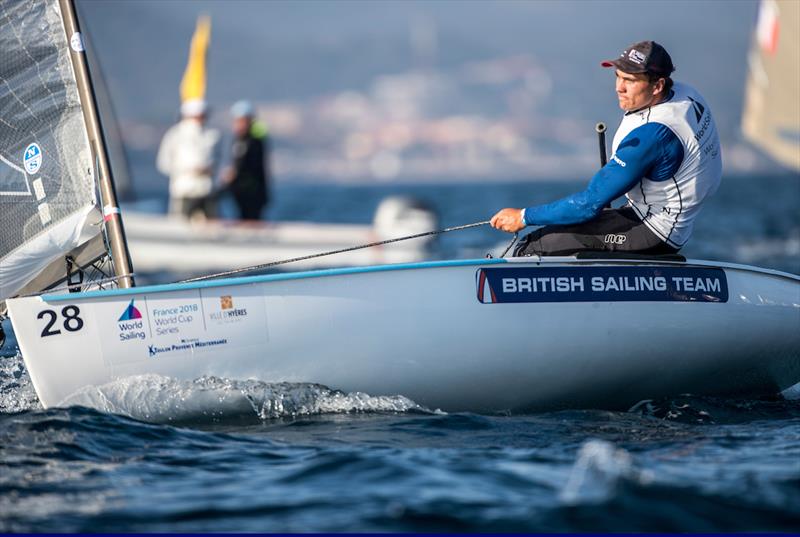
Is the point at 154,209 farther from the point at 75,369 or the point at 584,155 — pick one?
the point at 584,155

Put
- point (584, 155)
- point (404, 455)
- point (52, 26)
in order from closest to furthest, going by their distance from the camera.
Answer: point (404, 455) < point (52, 26) < point (584, 155)

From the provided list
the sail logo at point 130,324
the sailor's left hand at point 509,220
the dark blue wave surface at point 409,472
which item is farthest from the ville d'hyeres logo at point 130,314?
the sailor's left hand at point 509,220

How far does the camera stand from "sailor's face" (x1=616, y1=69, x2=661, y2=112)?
13.9 feet

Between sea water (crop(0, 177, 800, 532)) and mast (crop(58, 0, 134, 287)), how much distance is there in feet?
2.22

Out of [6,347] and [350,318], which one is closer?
[350,318]

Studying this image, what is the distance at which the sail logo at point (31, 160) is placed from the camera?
15.0 feet

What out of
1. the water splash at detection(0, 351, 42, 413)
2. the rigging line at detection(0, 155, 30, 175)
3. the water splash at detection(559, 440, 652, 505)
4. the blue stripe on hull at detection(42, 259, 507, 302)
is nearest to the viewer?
the water splash at detection(559, 440, 652, 505)

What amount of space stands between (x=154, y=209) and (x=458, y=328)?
995 centimetres

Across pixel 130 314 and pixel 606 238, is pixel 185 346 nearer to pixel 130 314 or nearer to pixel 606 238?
pixel 130 314

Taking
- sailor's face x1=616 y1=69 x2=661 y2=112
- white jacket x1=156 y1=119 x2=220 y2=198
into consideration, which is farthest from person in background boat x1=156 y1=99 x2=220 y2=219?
sailor's face x1=616 y1=69 x2=661 y2=112

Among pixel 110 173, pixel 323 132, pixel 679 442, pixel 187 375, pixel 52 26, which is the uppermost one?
pixel 323 132

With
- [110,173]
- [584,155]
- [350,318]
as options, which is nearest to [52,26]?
[110,173]

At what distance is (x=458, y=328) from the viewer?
4145 millimetres

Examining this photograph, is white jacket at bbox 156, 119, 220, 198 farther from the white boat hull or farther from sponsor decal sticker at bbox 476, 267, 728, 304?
sponsor decal sticker at bbox 476, 267, 728, 304
